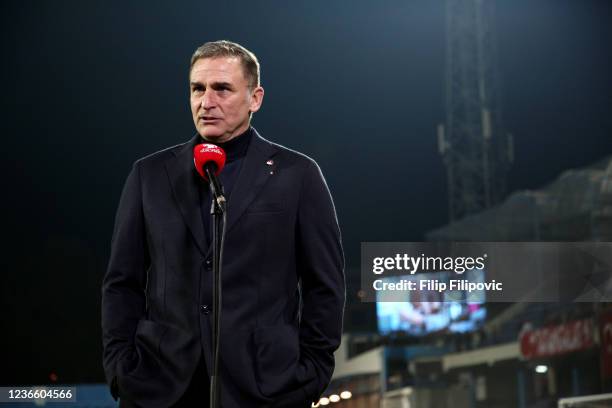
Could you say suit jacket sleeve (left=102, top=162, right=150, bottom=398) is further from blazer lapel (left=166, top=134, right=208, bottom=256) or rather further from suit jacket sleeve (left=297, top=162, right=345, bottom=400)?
suit jacket sleeve (left=297, top=162, right=345, bottom=400)

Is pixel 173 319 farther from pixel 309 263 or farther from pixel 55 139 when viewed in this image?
pixel 55 139

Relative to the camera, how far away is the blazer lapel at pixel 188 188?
188cm

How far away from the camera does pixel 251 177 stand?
1956mm

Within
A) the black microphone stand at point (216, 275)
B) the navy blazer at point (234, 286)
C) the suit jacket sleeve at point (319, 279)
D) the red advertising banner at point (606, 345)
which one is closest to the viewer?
the black microphone stand at point (216, 275)

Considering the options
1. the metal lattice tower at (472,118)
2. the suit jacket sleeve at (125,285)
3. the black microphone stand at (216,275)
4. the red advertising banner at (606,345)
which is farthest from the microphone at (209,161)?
the red advertising banner at (606,345)

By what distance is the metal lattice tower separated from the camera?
4.74m

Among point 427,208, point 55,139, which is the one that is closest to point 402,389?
point 427,208

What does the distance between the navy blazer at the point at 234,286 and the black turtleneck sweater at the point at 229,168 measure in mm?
19

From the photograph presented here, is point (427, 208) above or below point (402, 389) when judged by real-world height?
above

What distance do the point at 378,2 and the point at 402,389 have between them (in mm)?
2258

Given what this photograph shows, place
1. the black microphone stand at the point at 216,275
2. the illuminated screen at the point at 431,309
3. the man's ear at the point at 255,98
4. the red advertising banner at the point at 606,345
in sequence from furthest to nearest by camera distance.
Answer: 1. the red advertising banner at the point at 606,345
2. the illuminated screen at the point at 431,309
3. the man's ear at the point at 255,98
4. the black microphone stand at the point at 216,275

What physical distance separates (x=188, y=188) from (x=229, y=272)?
0.76 feet

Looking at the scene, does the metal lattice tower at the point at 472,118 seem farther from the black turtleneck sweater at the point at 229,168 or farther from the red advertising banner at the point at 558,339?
the black turtleneck sweater at the point at 229,168

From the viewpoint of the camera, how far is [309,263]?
199cm
